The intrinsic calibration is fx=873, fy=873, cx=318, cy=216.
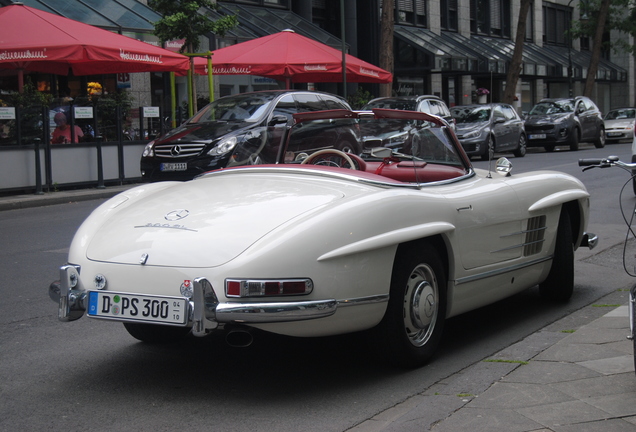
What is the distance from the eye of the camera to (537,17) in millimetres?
51156

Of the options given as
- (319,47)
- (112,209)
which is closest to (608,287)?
(112,209)

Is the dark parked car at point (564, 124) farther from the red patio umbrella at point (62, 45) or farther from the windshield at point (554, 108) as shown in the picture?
the red patio umbrella at point (62, 45)

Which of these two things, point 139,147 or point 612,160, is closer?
point 612,160

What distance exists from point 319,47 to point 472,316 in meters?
16.5

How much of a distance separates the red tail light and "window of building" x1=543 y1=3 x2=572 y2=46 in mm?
51839

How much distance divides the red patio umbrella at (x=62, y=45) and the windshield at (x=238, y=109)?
188cm

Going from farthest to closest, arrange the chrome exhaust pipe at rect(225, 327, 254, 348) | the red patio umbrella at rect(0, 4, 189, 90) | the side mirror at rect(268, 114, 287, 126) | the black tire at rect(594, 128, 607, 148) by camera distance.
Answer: the black tire at rect(594, 128, 607, 148), the red patio umbrella at rect(0, 4, 189, 90), the side mirror at rect(268, 114, 287, 126), the chrome exhaust pipe at rect(225, 327, 254, 348)

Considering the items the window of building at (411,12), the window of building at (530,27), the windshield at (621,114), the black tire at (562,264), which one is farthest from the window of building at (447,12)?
the black tire at (562,264)

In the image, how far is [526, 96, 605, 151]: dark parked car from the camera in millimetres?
28438

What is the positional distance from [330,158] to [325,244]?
1.62 m

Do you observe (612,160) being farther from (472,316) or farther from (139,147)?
(139,147)

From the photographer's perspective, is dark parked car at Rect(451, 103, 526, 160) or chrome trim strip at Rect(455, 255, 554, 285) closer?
chrome trim strip at Rect(455, 255, 554, 285)

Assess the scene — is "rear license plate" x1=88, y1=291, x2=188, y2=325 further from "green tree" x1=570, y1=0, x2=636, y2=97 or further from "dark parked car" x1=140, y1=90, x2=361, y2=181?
"green tree" x1=570, y1=0, x2=636, y2=97

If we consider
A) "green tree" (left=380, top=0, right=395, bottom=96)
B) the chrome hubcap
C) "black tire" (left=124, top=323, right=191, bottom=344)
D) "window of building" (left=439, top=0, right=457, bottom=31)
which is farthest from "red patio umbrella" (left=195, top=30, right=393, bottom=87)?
"window of building" (left=439, top=0, right=457, bottom=31)
